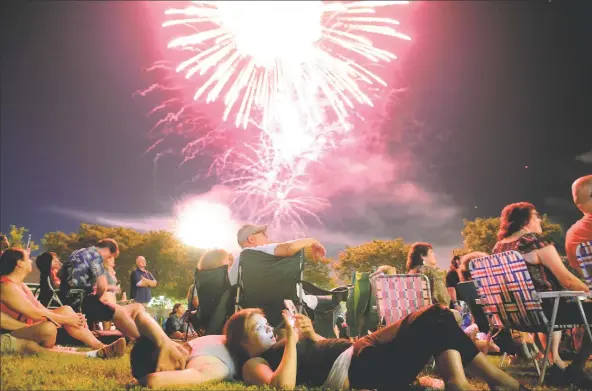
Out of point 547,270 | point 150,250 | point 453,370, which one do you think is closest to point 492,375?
point 453,370

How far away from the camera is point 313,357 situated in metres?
3.17

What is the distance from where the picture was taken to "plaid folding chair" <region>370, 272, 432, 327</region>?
18.7ft

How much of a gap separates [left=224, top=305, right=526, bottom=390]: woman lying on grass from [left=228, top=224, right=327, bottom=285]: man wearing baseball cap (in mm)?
1717

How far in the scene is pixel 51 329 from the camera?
4.73 metres

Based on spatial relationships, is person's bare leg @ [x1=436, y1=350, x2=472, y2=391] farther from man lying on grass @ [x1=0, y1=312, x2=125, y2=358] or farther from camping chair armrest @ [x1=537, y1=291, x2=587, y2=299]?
man lying on grass @ [x1=0, y1=312, x2=125, y2=358]

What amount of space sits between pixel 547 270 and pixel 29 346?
5190 millimetres

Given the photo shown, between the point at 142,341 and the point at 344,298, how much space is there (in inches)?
120

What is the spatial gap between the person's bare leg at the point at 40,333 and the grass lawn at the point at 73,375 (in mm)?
239

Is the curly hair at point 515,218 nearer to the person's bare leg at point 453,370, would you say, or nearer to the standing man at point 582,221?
the standing man at point 582,221

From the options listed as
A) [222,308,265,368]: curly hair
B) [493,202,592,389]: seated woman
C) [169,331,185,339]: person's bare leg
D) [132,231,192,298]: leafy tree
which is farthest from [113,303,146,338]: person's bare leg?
[132,231,192,298]: leafy tree

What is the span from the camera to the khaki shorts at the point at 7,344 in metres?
4.39

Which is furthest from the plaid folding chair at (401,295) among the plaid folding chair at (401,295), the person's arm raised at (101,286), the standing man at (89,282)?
the person's arm raised at (101,286)

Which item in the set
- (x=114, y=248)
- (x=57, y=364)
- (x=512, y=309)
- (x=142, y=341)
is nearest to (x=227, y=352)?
(x=142, y=341)

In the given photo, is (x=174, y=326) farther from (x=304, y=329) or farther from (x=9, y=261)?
(x=304, y=329)
